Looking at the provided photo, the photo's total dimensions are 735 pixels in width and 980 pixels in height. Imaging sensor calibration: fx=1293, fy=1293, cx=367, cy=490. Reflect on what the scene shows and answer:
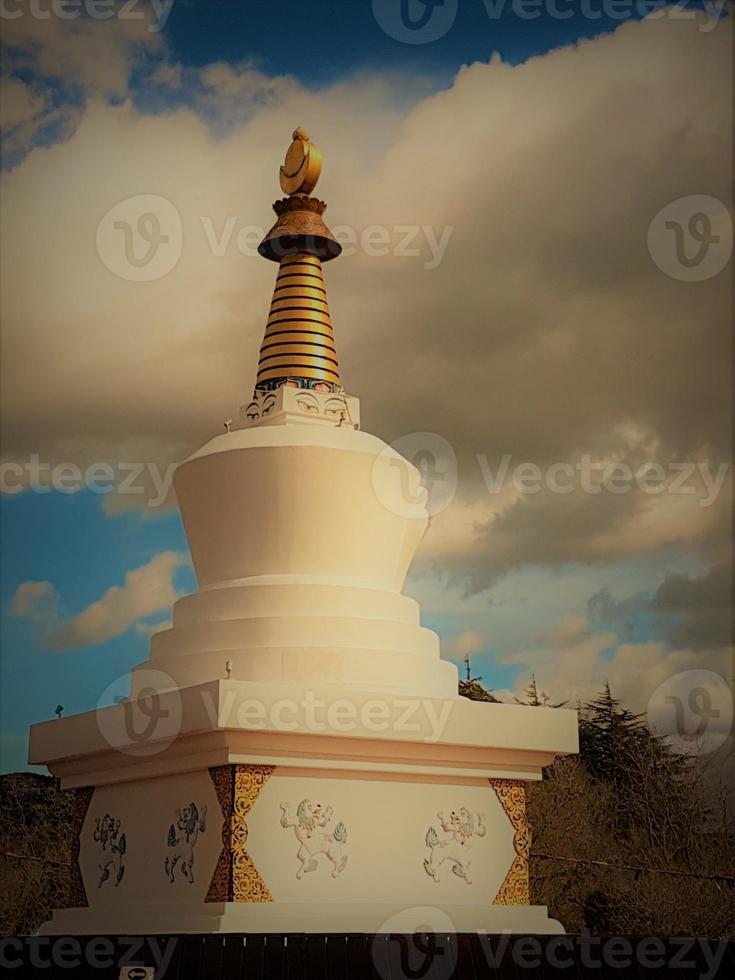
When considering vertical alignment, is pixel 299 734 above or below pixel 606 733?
below

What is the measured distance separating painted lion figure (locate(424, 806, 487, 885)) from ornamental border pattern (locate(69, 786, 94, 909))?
333 centimetres

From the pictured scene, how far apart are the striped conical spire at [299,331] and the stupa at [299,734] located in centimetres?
3

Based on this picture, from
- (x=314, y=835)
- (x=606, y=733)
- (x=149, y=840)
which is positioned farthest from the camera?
(x=606, y=733)

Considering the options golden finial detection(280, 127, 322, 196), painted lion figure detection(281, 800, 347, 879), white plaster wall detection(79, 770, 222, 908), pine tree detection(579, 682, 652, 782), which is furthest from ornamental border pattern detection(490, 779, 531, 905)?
pine tree detection(579, 682, 652, 782)

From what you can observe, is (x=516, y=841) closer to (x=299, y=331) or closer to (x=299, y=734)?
(x=299, y=734)

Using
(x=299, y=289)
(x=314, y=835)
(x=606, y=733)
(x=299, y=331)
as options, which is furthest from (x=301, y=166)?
(x=606, y=733)

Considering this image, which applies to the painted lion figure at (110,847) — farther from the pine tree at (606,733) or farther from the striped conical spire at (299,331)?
the pine tree at (606,733)

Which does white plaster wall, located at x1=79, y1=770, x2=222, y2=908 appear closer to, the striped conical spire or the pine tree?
the striped conical spire

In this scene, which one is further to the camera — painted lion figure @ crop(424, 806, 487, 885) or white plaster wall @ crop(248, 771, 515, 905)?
painted lion figure @ crop(424, 806, 487, 885)

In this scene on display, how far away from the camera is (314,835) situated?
33.2ft

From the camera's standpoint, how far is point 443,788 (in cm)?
1088

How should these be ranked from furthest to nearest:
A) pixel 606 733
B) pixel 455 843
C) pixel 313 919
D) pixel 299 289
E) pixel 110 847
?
1. pixel 606 733
2. pixel 299 289
3. pixel 110 847
4. pixel 455 843
5. pixel 313 919

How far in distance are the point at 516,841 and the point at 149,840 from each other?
3.12 m

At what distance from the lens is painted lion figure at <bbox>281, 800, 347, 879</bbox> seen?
1003cm
